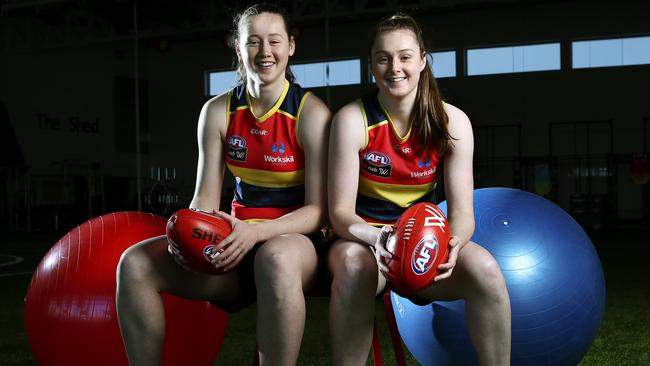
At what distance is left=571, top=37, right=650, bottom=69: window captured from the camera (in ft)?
50.2

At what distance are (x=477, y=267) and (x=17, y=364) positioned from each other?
212 cm

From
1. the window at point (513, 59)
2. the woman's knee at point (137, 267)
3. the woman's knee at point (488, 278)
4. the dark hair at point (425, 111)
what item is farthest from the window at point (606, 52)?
the woman's knee at point (137, 267)

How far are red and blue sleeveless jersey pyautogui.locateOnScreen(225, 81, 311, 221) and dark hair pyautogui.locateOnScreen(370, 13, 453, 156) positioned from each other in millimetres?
325

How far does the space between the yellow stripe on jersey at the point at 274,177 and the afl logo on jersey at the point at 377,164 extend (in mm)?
187

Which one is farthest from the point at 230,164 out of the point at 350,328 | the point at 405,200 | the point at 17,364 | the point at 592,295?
the point at 17,364

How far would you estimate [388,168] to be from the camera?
2.00 m

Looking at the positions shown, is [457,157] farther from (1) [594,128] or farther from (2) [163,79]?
(2) [163,79]

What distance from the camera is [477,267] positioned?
5.57 ft

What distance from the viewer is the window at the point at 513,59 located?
15.9 meters

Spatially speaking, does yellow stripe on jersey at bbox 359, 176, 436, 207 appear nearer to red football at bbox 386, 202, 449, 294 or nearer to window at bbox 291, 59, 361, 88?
red football at bbox 386, 202, 449, 294

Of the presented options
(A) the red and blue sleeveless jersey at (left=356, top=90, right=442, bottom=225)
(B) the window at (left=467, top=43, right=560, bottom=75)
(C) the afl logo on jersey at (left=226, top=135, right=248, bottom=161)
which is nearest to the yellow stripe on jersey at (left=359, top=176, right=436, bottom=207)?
(A) the red and blue sleeveless jersey at (left=356, top=90, right=442, bottom=225)

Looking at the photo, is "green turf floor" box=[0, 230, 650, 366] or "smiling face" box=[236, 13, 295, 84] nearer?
"smiling face" box=[236, 13, 295, 84]

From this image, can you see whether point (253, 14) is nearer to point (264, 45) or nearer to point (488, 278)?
point (264, 45)

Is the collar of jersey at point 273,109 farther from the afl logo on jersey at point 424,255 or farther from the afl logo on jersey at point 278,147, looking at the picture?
the afl logo on jersey at point 424,255
